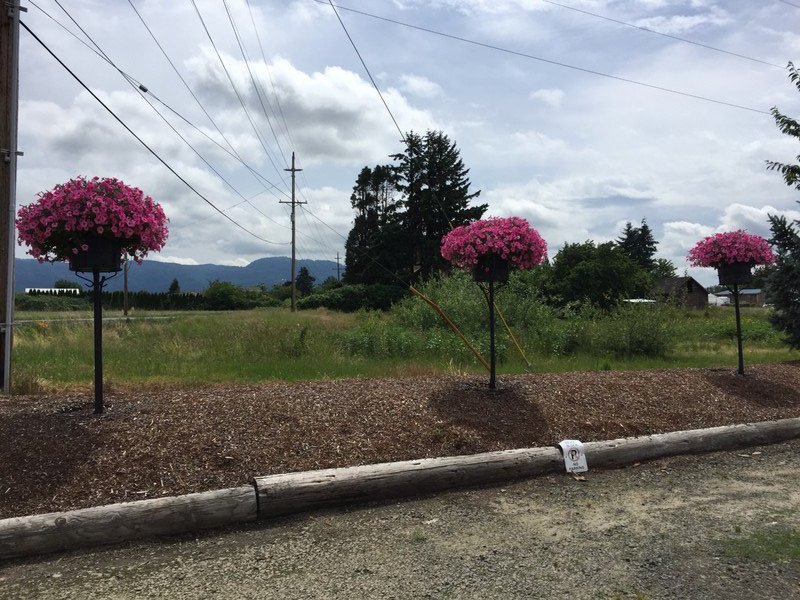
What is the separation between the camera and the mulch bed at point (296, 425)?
4195mm

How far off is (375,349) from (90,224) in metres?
8.33

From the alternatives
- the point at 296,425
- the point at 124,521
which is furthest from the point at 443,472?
the point at 124,521

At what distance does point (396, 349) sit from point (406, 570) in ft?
30.5

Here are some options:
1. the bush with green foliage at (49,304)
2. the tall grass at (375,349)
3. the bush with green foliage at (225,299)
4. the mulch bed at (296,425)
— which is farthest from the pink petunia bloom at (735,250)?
the bush with green foliage at (225,299)

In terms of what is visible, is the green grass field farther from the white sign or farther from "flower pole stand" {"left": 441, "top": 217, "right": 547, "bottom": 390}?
the white sign

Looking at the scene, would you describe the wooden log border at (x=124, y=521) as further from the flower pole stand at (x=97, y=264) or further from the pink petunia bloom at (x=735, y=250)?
the pink petunia bloom at (x=735, y=250)

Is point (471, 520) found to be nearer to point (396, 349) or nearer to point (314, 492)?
point (314, 492)

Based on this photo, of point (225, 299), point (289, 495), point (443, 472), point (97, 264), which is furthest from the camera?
point (225, 299)

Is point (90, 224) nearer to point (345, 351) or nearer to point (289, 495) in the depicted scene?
point (289, 495)

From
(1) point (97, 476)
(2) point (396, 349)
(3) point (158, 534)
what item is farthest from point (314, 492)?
(2) point (396, 349)

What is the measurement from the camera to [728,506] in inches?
178

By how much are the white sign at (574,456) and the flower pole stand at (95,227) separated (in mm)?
4128

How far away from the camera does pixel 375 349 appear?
12.7m

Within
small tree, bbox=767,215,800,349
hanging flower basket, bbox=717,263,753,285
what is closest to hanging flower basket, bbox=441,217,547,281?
hanging flower basket, bbox=717,263,753,285
